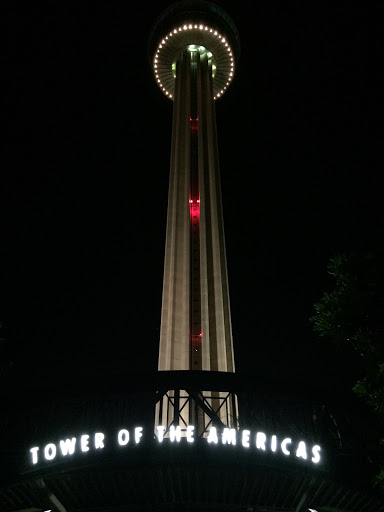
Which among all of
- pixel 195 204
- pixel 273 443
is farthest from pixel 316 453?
pixel 195 204

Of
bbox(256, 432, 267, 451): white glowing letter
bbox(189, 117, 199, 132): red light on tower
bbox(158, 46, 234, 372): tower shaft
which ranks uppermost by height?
bbox(189, 117, 199, 132): red light on tower

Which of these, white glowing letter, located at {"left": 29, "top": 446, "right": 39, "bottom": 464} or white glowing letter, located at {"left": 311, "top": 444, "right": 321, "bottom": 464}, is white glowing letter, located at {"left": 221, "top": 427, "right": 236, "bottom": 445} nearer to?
white glowing letter, located at {"left": 311, "top": 444, "right": 321, "bottom": 464}

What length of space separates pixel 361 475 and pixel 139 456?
653cm

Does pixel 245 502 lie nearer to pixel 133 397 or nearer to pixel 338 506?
pixel 338 506

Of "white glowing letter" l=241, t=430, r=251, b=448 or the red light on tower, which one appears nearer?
"white glowing letter" l=241, t=430, r=251, b=448

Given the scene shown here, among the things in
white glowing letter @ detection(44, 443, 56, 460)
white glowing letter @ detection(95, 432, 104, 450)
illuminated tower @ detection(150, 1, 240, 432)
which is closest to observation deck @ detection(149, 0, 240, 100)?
illuminated tower @ detection(150, 1, 240, 432)

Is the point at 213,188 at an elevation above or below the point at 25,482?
above

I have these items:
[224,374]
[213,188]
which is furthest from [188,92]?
[224,374]

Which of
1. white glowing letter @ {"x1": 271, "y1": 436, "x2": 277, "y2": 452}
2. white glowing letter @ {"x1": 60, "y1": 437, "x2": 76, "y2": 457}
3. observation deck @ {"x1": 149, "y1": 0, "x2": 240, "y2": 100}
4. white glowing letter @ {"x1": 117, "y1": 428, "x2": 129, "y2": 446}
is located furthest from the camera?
observation deck @ {"x1": 149, "y1": 0, "x2": 240, "y2": 100}

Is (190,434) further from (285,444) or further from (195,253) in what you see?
(195,253)

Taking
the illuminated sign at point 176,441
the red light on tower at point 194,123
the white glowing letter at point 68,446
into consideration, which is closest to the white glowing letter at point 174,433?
the illuminated sign at point 176,441

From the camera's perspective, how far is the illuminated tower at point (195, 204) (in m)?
35.2

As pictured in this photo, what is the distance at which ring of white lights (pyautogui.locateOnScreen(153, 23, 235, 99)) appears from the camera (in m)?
60.2

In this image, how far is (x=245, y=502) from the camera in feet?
56.4
